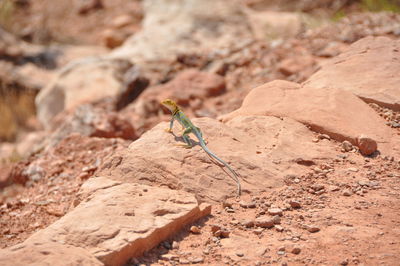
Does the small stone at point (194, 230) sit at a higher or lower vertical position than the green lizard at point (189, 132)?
lower

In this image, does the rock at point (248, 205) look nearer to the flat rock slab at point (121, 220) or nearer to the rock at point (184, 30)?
the flat rock slab at point (121, 220)

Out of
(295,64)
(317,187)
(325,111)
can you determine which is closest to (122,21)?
(295,64)

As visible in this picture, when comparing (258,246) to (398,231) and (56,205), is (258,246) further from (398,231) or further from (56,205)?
(56,205)

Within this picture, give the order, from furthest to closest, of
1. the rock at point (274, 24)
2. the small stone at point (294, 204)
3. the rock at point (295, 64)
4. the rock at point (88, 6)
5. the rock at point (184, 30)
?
the rock at point (88, 6)
the rock at point (184, 30)
the rock at point (274, 24)
the rock at point (295, 64)
the small stone at point (294, 204)

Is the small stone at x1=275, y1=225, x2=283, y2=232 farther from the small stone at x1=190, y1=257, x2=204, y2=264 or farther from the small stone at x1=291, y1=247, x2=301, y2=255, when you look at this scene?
the small stone at x1=190, y1=257, x2=204, y2=264

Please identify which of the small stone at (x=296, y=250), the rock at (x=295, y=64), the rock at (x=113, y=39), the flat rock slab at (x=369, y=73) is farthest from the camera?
the rock at (x=113, y=39)

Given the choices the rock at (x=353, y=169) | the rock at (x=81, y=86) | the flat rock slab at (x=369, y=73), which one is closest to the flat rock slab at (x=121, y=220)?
the rock at (x=353, y=169)
